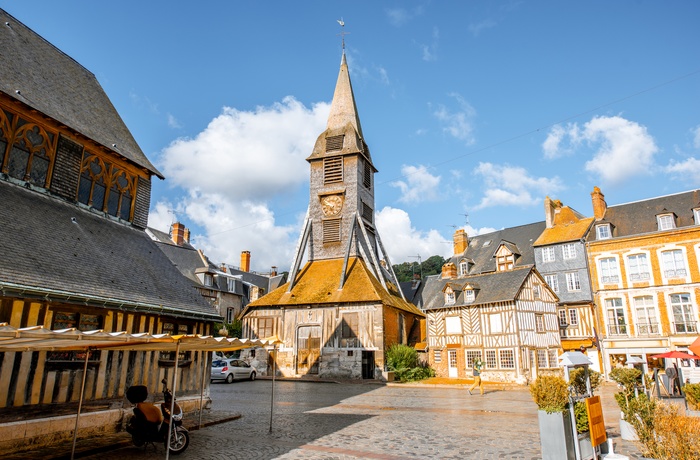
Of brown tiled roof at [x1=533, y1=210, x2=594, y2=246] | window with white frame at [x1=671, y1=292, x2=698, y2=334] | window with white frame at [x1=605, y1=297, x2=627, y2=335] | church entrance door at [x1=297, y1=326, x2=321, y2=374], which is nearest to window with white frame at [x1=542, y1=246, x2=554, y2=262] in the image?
brown tiled roof at [x1=533, y1=210, x2=594, y2=246]

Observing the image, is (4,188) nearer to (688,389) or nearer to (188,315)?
(188,315)

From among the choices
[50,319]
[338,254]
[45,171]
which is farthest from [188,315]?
[338,254]

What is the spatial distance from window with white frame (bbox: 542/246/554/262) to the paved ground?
52.1 feet

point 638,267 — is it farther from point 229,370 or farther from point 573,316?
point 229,370

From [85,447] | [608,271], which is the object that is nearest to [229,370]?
[85,447]

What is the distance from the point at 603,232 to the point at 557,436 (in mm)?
25134

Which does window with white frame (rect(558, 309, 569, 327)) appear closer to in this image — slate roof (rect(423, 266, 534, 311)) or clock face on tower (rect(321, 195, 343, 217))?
slate roof (rect(423, 266, 534, 311))

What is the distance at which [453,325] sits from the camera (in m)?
26.5

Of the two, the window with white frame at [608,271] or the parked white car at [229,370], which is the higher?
the window with white frame at [608,271]

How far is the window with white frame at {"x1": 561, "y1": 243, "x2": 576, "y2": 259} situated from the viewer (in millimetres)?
28719

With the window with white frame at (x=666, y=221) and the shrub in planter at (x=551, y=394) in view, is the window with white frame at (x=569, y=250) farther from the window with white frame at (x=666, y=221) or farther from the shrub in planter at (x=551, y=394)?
the shrub in planter at (x=551, y=394)

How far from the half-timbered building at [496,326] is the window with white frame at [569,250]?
367 cm

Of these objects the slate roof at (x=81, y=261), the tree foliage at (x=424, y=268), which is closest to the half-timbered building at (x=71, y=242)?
the slate roof at (x=81, y=261)

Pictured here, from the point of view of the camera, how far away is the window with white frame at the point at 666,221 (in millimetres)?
25166
